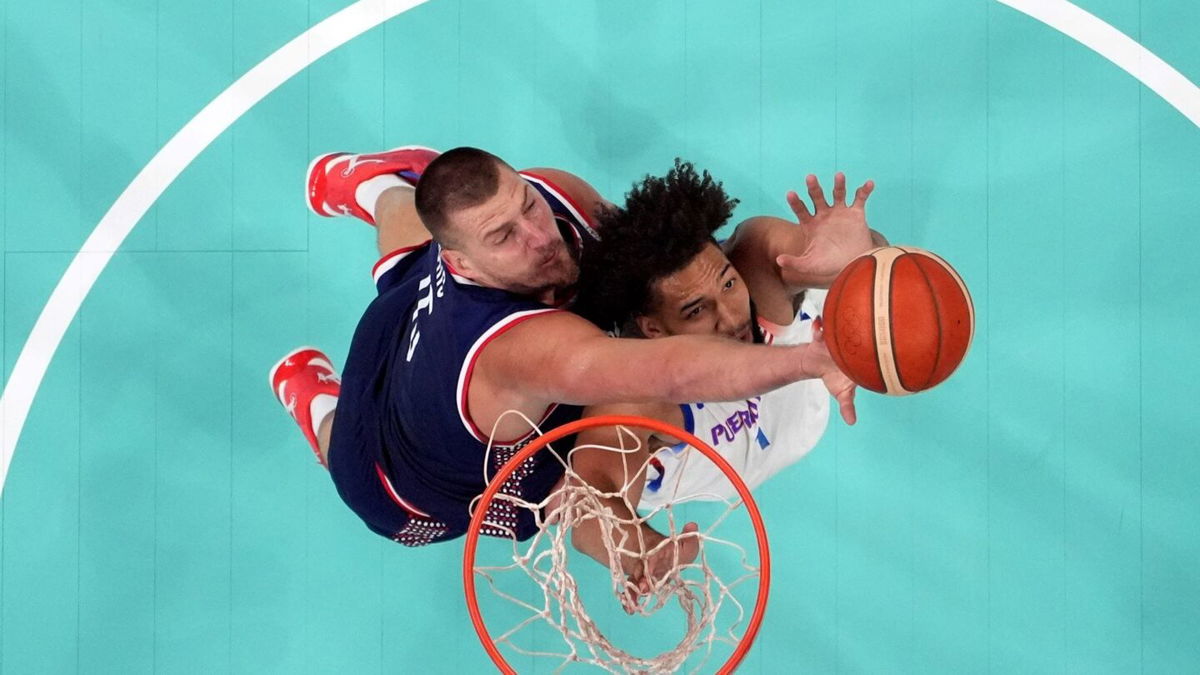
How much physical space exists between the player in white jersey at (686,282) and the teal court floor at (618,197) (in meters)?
0.92

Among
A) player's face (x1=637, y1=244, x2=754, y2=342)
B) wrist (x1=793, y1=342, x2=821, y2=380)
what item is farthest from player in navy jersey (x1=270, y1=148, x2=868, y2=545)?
player's face (x1=637, y1=244, x2=754, y2=342)

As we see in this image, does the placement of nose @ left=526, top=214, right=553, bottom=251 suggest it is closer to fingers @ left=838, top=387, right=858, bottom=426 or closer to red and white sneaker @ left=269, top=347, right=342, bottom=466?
fingers @ left=838, top=387, right=858, bottom=426

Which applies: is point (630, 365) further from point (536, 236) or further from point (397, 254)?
point (397, 254)

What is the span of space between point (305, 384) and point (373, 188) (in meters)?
0.70

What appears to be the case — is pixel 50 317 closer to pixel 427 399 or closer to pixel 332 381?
pixel 332 381

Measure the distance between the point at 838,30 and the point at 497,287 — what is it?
1.90 m

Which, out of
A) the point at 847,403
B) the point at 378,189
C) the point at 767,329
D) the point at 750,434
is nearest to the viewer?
the point at 847,403

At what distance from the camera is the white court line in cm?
393

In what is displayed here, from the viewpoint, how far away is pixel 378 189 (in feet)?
11.4

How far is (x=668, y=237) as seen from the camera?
269 centimetres

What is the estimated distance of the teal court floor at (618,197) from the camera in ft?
12.2

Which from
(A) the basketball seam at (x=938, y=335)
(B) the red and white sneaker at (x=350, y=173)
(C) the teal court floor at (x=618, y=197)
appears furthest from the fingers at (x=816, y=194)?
(B) the red and white sneaker at (x=350, y=173)

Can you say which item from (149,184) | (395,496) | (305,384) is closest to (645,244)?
(395,496)

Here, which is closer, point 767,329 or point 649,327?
point 649,327
